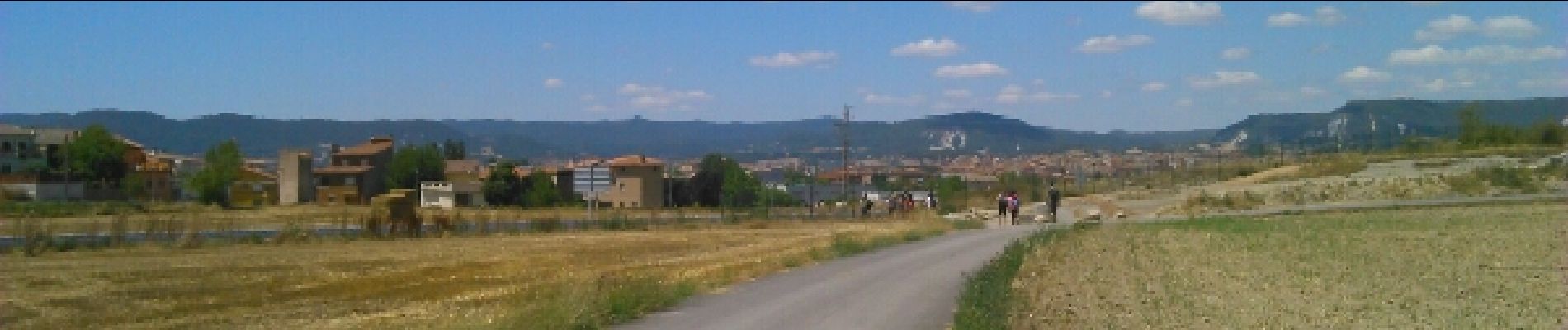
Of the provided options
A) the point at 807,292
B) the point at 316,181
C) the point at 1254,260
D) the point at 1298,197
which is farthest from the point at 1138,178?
the point at 807,292

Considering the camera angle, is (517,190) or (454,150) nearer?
(517,190)

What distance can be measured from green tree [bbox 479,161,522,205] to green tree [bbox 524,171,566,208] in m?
0.96

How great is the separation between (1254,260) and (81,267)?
25035mm

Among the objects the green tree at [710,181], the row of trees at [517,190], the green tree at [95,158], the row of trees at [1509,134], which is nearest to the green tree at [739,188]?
the green tree at [710,181]

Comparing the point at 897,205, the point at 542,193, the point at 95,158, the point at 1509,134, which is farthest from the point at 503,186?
the point at 1509,134

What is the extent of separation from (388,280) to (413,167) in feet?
347

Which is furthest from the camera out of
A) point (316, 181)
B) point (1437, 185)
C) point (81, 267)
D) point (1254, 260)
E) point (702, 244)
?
point (316, 181)

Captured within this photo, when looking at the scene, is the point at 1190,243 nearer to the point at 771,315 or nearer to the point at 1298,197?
the point at 771,315

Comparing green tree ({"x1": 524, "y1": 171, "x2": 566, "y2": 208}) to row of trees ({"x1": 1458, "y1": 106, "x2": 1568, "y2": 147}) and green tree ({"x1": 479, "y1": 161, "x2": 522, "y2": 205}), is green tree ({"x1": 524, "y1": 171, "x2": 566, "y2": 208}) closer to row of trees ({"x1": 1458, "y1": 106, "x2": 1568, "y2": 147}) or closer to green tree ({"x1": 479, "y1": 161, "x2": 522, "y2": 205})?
green tree ({"x1": 479, "y1": 161, "x2": 522, "y2": 205})

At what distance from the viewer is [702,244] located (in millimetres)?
47344

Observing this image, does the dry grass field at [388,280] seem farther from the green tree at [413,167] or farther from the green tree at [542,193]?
the green tree at [413,167]

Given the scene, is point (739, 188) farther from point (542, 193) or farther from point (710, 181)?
point (542, 193)

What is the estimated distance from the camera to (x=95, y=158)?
98.8 meters

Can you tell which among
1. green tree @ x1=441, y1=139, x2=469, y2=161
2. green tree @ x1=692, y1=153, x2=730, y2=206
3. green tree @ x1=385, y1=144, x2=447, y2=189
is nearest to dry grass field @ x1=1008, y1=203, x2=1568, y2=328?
green tree @ x1=692, y1=153, x2=730, y2=206
